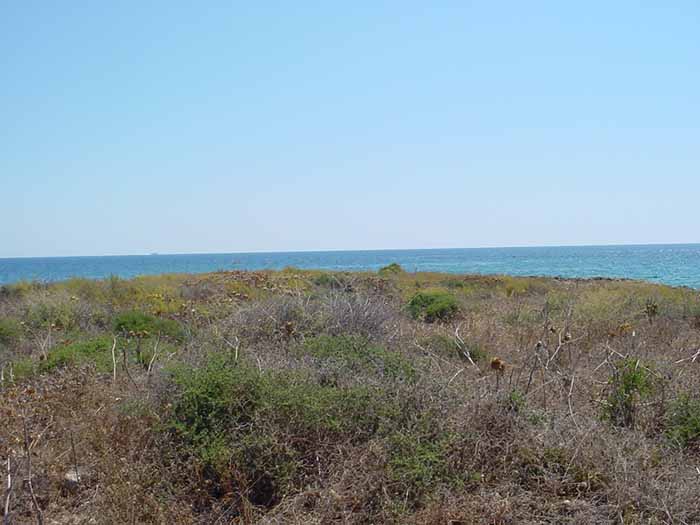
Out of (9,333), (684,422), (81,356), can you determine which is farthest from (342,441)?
(9,333)

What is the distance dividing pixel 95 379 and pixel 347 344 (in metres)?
2.53

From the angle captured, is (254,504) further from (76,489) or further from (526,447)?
(526,447)

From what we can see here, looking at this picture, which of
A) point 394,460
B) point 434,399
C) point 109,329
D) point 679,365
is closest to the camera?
point 394,460

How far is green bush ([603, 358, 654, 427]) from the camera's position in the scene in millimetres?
5359

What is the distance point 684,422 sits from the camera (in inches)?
204

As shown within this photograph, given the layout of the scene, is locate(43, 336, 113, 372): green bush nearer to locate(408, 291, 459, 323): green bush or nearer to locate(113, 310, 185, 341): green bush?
locate(113, 310, 185, 341): green bush

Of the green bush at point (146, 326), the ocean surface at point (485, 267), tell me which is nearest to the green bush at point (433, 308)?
the green bush at point (146, 326)

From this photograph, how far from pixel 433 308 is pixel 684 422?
23.3ft

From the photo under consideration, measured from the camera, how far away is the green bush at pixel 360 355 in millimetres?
5625

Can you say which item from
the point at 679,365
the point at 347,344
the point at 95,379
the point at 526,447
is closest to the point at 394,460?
the point at 526,447

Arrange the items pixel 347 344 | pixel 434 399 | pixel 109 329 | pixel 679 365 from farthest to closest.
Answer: pixel 109 329, pixel 679 365, pixel 347 344, pixel 434 399

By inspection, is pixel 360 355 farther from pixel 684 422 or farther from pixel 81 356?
pixel 81 356

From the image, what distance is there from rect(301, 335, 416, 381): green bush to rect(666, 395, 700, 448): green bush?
7.17ft

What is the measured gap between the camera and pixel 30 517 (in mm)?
4266
